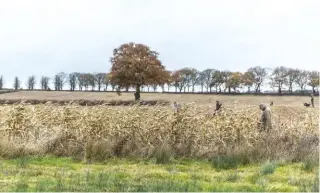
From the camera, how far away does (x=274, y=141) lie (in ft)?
43.7

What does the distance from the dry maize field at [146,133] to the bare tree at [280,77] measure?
311 ft

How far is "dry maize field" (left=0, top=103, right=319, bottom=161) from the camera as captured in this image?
505 inches

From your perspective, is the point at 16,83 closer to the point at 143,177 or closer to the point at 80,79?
the point at 80,79

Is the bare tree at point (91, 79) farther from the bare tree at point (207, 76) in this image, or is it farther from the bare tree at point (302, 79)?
the bare tree at point (302, 79)

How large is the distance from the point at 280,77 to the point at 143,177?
336ft

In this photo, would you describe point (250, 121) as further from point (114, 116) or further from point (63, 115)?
point (63, 115)

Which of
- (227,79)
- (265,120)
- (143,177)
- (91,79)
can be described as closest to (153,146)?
(143,177)

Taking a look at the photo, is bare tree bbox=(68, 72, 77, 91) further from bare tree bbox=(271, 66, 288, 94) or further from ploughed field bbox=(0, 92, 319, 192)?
ploughed field bbox=(0, 92, 319, 192)

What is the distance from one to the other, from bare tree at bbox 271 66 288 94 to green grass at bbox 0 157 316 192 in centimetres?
9854

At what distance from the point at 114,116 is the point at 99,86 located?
98829 mm

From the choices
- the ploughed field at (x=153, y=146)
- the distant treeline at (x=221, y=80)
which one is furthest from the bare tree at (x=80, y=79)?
the ploughed field at (x=153, y=146)

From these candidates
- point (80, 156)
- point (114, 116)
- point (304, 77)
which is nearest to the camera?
point (80, 156)

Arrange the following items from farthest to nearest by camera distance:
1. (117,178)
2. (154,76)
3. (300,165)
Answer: (154,76)
(300,165)
(117,178)

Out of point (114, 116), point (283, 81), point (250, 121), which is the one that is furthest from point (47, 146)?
point (283, 81)
